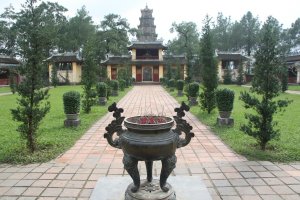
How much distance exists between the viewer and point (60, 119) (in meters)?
11.5

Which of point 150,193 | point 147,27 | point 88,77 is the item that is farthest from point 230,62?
point 150,193

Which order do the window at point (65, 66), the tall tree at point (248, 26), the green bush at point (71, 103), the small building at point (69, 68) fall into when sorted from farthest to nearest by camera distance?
the tall tree at point (248, 26)
the window at point (65, 66)
the small building at point (69, 68)
the green bush at point (71, 103)

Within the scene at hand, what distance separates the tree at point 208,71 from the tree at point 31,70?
24.4ft

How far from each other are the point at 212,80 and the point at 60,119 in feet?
20.1

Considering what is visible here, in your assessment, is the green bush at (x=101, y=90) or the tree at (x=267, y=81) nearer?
the tree at (x=267, y=81)

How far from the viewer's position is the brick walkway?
4555 mm

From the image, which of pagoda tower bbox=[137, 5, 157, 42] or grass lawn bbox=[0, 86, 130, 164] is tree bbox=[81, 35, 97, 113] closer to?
grass lawn bbox=[0, 86, 130, 164]

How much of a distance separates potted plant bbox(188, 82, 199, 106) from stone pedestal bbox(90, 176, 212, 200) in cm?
1134

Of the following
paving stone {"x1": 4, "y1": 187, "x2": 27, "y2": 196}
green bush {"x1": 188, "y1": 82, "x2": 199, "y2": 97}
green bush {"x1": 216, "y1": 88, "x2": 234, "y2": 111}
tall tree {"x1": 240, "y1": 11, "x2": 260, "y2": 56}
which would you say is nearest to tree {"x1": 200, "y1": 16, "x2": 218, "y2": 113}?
green bush {"x1": 216, "y1": 88, "x2": 234, "y2": 111}

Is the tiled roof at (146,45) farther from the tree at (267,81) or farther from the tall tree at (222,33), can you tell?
Result: the tree at (267,81)

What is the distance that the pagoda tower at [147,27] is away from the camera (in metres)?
52.0

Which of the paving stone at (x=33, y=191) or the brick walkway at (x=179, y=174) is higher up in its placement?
the brick walkway at (x=179, y=174)

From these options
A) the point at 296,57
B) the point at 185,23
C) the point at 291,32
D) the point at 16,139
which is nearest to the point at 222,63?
the point at 296,57

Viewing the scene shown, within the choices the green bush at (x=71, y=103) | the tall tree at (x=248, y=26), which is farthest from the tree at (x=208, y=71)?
the tall tree at (x=248, y=26)
